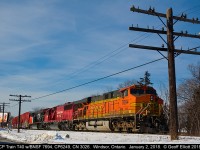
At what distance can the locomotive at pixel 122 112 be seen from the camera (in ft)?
78.9

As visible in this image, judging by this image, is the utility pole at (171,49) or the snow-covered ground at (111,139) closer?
the snow-covered ground at (111,139)

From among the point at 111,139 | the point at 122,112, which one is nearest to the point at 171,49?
the point at 111,139

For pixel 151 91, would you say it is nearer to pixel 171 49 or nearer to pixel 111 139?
pixel 171 49

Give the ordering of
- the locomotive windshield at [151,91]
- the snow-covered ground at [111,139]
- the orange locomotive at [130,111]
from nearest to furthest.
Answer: the snow-covered ground at [111,139]
the orange locomotive at [130,111]
the locomotive windshield at [151,91]

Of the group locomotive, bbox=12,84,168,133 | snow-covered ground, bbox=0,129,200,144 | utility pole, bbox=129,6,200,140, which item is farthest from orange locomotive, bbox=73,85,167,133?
utility pole, bbox=129,6,200,140

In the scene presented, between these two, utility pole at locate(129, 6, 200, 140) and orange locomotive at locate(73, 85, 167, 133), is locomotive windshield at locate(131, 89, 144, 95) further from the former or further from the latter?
utility pole at locate(129, 6, 200, 140)

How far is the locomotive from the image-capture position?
24047mm

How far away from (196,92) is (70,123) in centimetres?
1709

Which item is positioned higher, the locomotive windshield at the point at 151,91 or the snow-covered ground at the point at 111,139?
the locomotive windshield at the point at 151,91

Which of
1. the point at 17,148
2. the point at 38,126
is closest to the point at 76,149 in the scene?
the point at 17,148

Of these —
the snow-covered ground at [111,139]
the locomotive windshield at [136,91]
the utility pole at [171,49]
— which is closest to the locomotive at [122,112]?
the locomotive windshield at [136,91]

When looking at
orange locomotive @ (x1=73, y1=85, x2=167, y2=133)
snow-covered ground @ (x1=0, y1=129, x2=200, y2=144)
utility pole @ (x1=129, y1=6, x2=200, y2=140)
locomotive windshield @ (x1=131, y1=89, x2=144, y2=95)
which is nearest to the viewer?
snow-covered ground @ (x1=0, y1=129, x2=200, y2=144)

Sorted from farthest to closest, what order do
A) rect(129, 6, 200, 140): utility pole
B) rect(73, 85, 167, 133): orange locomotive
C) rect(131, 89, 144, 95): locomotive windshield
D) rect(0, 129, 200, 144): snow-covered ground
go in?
→ rect(131, 89, 144, 95): locomotive windshield → rect(73, 85, 167, 133): orange locomotive → rect(129, 6, 200, 140): utility pole → rect(0, 129, 200, 144): snow-covered ground

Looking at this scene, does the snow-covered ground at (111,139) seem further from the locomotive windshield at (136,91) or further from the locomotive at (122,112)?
the locomotive windshield at (136,91)
